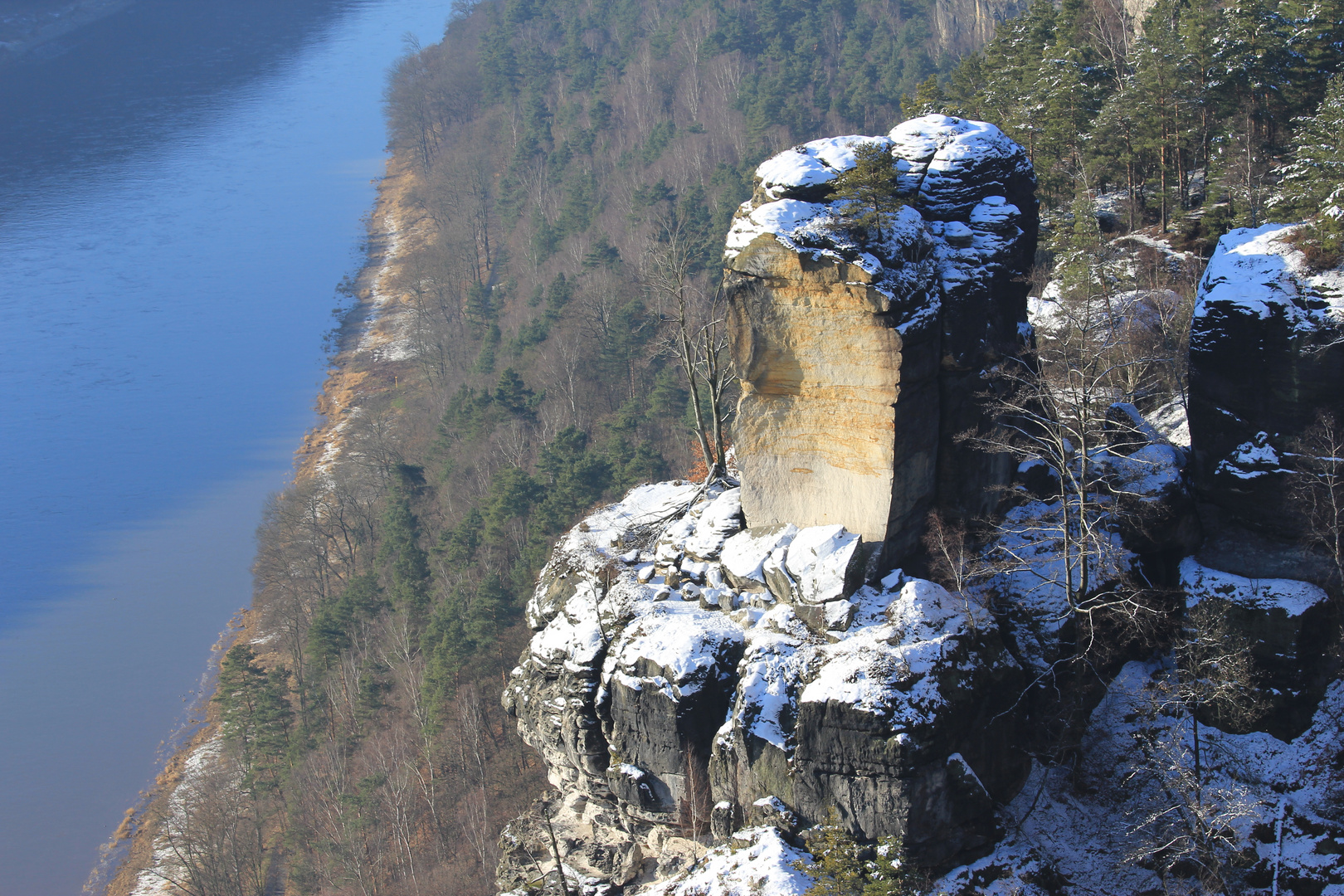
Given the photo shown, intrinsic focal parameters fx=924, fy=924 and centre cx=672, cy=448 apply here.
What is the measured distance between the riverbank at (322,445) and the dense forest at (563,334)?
756mm

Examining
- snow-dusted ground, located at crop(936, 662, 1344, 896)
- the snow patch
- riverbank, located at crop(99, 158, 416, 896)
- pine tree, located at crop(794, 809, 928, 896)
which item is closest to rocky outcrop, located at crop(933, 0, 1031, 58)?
riverbank, located at crop(99, 158, 416, 896)

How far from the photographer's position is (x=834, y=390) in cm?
2020

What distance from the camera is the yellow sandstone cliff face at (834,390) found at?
765 inches

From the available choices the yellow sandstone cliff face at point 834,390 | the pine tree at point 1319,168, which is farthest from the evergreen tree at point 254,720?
the pine tree at point 1319,168

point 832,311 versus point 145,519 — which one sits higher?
point 832,311

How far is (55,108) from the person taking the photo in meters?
121

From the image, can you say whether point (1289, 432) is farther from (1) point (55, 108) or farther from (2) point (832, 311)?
(1) point (55, 108)

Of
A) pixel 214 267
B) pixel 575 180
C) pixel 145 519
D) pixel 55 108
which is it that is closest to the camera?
pixel 145 519

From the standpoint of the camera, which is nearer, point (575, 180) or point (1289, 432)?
point (1289, 432)

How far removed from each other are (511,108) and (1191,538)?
301 ft

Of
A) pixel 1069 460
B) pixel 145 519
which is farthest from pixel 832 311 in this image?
pixel 145 519

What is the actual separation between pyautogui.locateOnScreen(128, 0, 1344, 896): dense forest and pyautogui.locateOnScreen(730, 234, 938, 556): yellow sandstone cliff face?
6891mm

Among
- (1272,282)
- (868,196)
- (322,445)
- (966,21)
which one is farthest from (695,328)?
(966,21)

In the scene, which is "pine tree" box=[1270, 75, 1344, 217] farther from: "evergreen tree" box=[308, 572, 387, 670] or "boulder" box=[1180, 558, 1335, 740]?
"evergreen tree" box=[308, 572, 387, 670]
